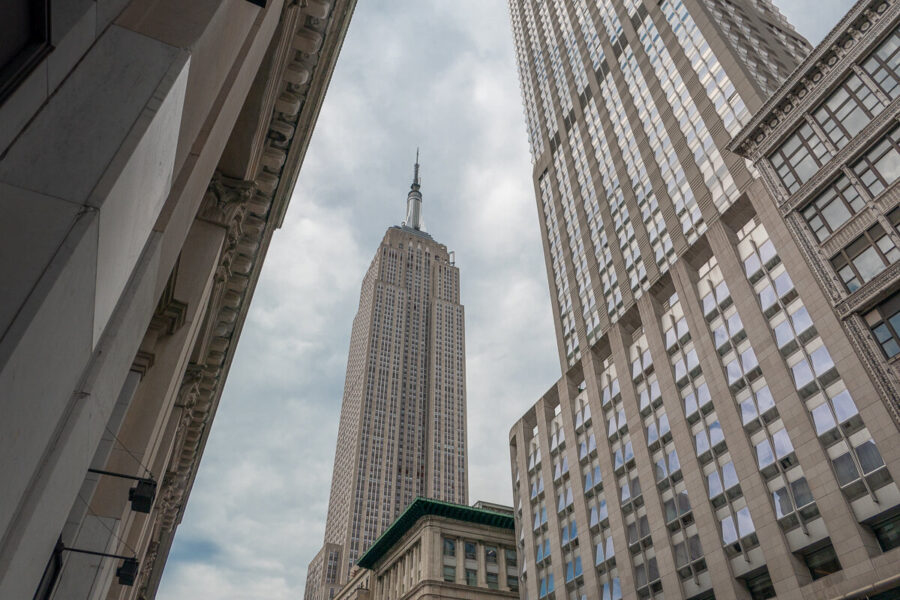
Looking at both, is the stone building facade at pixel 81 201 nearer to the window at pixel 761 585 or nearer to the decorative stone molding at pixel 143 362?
the decorative stone molding at pixel 143 362

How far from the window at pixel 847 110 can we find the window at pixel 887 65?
2.04 ft

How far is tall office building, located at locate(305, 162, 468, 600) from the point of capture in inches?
5733

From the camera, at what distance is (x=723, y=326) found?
44.2 meters

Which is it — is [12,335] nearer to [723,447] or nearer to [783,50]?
[723,447]

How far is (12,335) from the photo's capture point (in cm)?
415

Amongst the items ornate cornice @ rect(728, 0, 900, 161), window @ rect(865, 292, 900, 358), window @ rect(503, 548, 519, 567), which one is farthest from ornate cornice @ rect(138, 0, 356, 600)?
window @ rect(503, 548, 519, 567)

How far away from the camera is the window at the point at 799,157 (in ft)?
117

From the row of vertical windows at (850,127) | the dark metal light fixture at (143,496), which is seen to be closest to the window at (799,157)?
the row of vertical windows at (850,127)

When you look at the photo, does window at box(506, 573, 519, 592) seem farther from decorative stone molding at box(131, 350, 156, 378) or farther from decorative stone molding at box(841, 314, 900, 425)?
decorative stone molding at box(131, 350, 156, 378)

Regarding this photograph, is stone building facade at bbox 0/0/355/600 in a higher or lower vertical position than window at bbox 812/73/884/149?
lower

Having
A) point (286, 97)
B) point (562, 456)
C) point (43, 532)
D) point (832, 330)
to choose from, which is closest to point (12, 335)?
point (43, 532)

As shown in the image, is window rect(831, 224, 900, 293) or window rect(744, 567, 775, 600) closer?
window rect(831, 224, 900, 293)

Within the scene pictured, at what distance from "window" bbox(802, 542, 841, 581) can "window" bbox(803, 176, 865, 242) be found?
17066 mm

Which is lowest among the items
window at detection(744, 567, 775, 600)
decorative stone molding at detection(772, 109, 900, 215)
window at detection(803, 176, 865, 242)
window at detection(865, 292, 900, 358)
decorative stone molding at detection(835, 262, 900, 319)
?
window at detection(744, 567, 775, 600)
